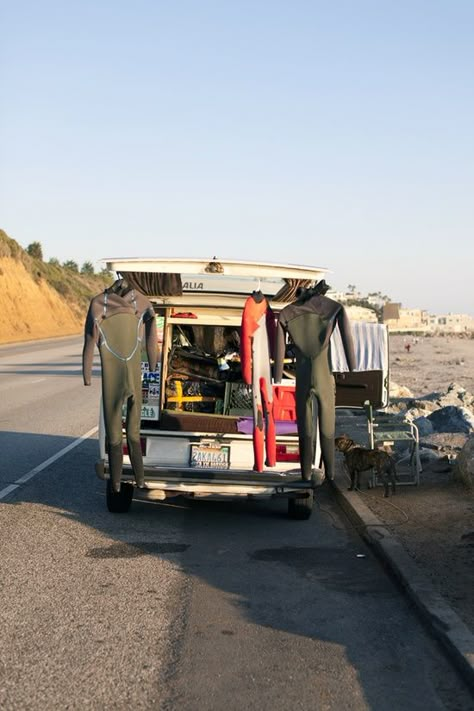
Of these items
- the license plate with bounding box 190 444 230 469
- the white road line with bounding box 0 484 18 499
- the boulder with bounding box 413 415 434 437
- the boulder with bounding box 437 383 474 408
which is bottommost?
the boulder with bounding box 437 383 474 408

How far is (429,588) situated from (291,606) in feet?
3.09

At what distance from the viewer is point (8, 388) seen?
26.6 metres

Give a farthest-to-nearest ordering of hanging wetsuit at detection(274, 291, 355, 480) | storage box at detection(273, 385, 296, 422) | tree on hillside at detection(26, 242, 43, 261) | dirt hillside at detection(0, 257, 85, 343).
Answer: tree on hillside at detection(26, 242, 43, 261) → dirt hillside at detection(0, 257, 85, 343) → storage box at detection(273, 385, 296, 422) → hanging wetsuit at detection(274, 291, 355, 480)

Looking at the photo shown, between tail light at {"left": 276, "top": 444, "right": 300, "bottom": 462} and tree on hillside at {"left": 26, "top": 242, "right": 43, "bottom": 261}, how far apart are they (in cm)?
11289

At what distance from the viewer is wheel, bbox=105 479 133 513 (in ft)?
32.7

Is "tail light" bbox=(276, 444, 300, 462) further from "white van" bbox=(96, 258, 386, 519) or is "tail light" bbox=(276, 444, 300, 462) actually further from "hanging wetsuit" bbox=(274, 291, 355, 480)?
"hanging wetsuit" bbox=(274, 291, 355, 480)

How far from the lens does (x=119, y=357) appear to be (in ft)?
30.2

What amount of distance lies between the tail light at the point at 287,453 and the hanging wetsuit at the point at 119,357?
1282mm

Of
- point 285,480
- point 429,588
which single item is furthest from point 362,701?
point 285,480

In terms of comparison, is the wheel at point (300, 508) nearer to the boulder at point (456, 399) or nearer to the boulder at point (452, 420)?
the boulder at point (452, 420)

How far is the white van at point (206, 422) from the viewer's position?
947cm

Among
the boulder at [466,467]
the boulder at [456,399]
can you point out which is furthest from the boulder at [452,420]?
the boulder at [466,467]

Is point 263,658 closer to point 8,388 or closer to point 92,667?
point 92,667

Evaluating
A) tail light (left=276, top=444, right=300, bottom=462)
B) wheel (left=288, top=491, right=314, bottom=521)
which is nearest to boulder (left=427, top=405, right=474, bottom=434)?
wheel (left=288, top=491, right=314, bottom=521)
